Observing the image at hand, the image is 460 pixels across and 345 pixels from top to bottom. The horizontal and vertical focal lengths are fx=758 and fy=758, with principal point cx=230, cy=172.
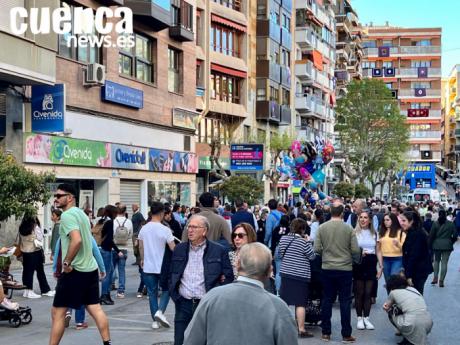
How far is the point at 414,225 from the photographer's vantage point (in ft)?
38.9

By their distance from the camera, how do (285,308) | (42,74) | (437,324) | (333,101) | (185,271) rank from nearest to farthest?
1. (285,308)
2. (185,271)
3. (437,324)
4. (42,74)
5. (333,101)

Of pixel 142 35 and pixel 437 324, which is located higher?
pixel 142 35

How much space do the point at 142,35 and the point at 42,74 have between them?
30.6 ft

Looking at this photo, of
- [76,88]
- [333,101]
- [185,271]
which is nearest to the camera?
[185,271]

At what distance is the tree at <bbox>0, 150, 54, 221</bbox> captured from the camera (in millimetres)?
14062

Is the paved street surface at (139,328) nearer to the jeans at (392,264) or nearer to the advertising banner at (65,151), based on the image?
the jeans at (392,264)

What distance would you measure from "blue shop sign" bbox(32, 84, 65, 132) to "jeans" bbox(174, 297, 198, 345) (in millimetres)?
14135

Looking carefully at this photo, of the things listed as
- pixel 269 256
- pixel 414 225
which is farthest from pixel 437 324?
pixel 269 256

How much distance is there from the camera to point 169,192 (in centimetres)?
3181

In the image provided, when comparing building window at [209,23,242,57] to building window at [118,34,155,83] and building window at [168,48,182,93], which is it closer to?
building window at [168,48,182,93]

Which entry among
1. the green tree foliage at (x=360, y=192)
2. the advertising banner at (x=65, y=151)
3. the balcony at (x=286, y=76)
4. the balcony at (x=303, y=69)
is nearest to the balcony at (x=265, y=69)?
the balcony at (x=286, y=76)

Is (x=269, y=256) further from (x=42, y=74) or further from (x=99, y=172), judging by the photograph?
(x=99, y=172)

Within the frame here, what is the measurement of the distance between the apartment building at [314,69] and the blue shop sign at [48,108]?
3928cm

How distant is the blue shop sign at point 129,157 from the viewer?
26.5 m
